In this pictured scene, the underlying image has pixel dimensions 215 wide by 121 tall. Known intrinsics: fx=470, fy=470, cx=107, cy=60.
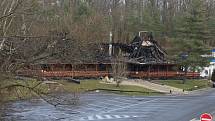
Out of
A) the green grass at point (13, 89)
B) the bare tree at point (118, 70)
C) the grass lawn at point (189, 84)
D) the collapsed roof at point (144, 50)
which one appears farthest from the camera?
the collapsed roof at point (144, 50)

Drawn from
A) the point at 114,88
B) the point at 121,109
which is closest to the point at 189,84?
the point at 114,88

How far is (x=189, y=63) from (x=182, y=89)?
7664 millimetres

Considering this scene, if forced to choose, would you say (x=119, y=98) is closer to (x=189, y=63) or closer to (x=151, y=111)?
(x=151, y=111)

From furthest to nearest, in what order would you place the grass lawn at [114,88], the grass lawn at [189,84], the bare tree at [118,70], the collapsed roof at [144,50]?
the collapsed roof at [144,50] < the grass lawn at [189,84] < the bare tree at [118,70] < the grass lawn at [114,88]

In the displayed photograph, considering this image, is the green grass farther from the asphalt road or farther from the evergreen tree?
the evergreen tree

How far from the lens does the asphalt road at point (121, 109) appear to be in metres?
30.9

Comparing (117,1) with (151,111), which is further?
(117,1)

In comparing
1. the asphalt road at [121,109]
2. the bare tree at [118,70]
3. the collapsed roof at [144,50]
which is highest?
the collapsed roof at [144,50]

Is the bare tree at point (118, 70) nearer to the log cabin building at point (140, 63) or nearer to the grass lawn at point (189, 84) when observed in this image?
the log cabin building at point (140, 63)

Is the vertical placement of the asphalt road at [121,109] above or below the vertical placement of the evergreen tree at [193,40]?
below

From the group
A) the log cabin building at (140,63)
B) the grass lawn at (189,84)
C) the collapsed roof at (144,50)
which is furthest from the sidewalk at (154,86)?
the collapsed roof at (144,50)

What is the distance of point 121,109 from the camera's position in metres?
36.5

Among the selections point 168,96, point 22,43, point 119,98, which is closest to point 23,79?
point 22,43

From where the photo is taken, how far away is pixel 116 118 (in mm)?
31359
